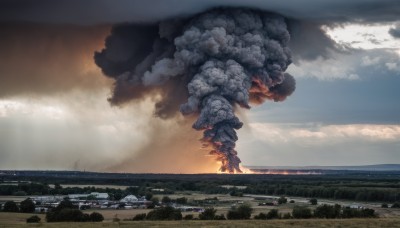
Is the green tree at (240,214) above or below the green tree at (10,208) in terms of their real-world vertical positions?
below

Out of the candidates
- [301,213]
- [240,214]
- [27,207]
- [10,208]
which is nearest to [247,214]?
[240,214]

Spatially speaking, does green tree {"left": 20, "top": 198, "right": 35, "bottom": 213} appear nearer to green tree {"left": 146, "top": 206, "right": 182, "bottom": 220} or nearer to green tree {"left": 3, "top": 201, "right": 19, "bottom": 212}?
green tree {"left": 3, "top": 201, "right": 19, "bottom": 212}

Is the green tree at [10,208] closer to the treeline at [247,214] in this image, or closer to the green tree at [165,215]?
the treeline at [247,214]

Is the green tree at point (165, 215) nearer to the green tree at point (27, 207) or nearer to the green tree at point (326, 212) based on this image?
the green tree at point (326, 212)

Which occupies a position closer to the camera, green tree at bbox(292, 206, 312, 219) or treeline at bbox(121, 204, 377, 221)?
treeline at bbox(121, 204, 377, 221)

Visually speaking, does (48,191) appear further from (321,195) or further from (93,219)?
(93,219)

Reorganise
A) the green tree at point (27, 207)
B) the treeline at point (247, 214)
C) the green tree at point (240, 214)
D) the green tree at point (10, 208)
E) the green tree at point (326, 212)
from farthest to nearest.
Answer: the green tree at point (10, 208)
the green tree at point (27, 207)
the green tree at point (326, 212)
the green tree at point (240, 214)
the treeline at point (247, 214)

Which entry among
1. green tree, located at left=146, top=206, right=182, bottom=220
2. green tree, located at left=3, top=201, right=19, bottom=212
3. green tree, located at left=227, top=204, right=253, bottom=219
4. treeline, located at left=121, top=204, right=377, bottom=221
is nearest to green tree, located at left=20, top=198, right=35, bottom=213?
green tree, located at left=3, top=201, right=19, bottom=212

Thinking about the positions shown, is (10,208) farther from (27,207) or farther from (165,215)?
(165,215)

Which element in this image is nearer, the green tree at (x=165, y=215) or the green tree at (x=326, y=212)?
the green tree at (x=165, y=215)

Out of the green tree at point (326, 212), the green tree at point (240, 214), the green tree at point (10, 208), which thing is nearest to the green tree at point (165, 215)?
the green tree at point (240, 214)

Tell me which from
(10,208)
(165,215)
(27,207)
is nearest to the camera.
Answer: (165,215)

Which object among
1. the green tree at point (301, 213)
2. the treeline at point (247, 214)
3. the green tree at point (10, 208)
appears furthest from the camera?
the green tree at point (10, 208)
